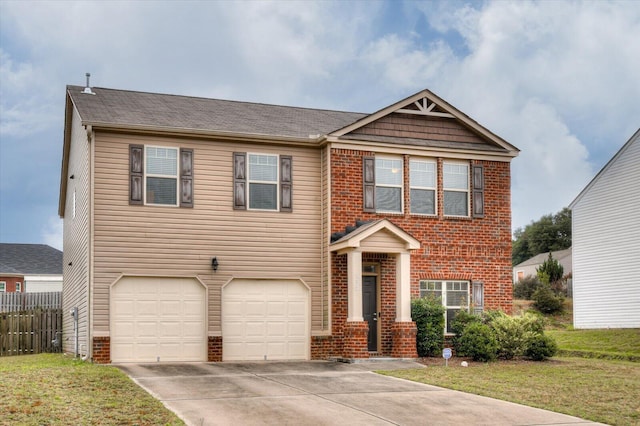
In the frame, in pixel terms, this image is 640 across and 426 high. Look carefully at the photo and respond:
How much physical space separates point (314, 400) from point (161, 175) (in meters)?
9.35

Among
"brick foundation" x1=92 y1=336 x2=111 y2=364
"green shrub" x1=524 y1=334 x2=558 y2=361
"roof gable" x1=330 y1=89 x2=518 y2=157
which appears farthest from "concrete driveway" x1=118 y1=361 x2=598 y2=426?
"roof gable" x1=330 y1=89 x2=518 y2=157

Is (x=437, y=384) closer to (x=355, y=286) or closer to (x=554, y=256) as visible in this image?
(x=355, y=286)

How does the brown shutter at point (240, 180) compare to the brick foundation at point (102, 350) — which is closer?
the brick foundation at point (102, 350)

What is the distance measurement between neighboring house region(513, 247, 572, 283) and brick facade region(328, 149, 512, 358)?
42.0m

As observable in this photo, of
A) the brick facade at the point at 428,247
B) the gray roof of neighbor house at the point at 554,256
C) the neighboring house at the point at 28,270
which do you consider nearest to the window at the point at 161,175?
the brick facade at the point at 428,247

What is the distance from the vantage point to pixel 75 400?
12867mm

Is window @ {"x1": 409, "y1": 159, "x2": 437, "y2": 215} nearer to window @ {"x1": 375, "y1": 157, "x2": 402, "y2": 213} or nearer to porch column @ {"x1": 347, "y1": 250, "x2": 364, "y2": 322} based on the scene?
window @ {"x1": 375, "y1": 157, "x2": 402, "y2": 213}

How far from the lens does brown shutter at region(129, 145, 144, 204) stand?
20.9 metres

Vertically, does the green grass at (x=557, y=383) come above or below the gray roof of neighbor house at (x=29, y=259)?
below

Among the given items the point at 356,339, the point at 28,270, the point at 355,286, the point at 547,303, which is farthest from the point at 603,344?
the point at 28,270

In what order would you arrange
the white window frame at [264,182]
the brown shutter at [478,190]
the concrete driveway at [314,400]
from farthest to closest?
1. the brown shutter at [478,190]
2. the white window frame at [264,182]
3. the concrete driveway at [314,400]

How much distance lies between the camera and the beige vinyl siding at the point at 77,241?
21.2m

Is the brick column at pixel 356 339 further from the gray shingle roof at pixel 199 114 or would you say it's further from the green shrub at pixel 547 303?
the green shrub at pixel 547 303

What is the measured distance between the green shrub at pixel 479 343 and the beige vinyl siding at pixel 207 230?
4060 millimetres
